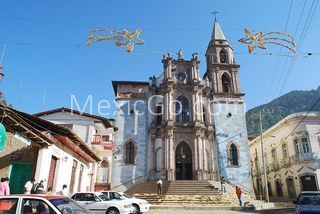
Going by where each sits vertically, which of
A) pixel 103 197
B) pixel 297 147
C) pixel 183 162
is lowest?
pixel 103 197

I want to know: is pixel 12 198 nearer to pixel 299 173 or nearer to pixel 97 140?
pixel 97 140

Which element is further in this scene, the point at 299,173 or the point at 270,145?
the point at 270,145

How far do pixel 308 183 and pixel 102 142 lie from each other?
21178mm

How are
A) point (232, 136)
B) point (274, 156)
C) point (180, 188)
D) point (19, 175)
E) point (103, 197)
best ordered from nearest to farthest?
1. point (103, 197)
2. point (19, 175)
3. point (180, 188)
4. point (232, 136)
5. point (274, 156)

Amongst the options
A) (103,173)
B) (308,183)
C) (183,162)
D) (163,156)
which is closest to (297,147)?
(308,183)

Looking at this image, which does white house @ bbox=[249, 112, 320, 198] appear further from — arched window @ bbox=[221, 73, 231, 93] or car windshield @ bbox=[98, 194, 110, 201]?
car windshield @ bbox=[98, 194, 110, 201]

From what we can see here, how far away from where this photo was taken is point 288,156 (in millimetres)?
30844

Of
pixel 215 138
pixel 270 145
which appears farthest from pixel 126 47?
pixel 270 145

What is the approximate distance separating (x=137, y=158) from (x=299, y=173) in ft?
55.0

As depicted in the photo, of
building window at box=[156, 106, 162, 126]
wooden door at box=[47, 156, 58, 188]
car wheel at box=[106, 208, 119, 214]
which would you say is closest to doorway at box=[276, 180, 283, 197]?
building window at box=[156, 106, 162, 126]

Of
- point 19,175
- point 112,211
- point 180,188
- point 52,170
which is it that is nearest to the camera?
point 112,211

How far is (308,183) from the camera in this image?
28.0 meters

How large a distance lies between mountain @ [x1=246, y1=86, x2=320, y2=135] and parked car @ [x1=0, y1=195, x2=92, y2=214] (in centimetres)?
7104

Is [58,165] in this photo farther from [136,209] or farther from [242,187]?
[242,187]
